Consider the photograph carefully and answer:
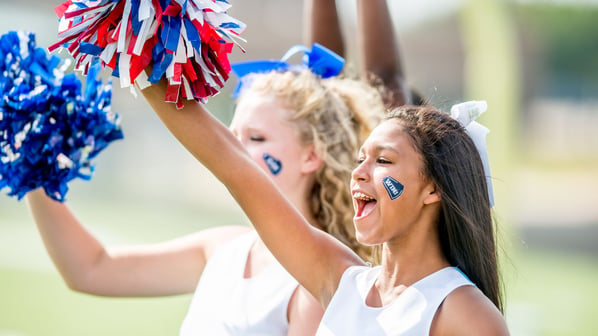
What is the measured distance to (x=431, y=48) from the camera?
30.3 m

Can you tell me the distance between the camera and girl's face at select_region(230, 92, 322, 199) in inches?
100

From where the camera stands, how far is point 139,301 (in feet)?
30.5

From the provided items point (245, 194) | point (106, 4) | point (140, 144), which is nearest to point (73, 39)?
point (106, 4)

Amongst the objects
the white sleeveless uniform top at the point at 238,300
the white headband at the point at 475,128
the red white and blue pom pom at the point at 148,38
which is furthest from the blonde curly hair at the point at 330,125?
the red white and blue pom pom at the point at 148,38

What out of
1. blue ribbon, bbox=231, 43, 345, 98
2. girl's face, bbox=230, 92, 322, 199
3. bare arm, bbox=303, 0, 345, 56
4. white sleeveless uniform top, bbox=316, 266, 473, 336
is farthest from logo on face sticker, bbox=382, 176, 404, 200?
bare arm, bbox=303, 0, 345, 56

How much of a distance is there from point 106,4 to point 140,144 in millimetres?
24846

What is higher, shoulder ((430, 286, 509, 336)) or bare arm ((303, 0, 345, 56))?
bare arm ((303, 0, 345, 56))

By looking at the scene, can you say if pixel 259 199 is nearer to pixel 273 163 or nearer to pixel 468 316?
pixel 468 316

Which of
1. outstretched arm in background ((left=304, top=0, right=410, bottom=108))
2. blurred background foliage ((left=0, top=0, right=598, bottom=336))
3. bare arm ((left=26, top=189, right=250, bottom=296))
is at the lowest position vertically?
blurred background foliage ((left=0, top=0, right=598, bottom=336))

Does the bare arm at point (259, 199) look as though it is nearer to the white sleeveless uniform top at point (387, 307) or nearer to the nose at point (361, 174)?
the white sleeveless uniform top at point (387, 307)

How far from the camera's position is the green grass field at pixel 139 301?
7617 millimetres

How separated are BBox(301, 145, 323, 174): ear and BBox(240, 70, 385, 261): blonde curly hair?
0.05 feet

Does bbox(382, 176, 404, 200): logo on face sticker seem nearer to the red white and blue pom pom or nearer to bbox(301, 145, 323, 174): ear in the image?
the red white and blue pom pom

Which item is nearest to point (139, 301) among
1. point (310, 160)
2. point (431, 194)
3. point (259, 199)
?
point (310, 160)
